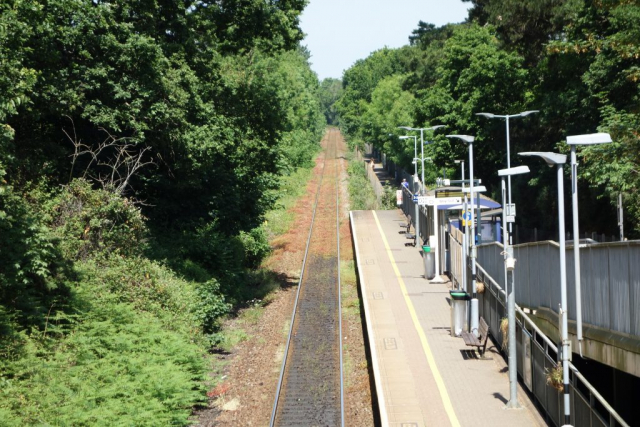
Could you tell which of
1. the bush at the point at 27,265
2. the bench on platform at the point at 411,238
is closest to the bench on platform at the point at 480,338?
the bush at the point at 27,265

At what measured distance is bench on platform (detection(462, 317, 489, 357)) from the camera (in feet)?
59.8

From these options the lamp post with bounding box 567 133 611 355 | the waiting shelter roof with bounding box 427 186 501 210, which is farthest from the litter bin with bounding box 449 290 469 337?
the lamp post with bounding box 567 133 611 355

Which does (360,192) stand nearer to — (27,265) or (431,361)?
(431,361)

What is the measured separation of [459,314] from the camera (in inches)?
806

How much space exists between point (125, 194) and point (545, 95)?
72.0 ft

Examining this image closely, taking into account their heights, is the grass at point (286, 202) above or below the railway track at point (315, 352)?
above

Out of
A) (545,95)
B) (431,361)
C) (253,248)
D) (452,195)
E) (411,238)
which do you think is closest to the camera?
(431,361)

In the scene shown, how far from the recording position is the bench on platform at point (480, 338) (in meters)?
18.2

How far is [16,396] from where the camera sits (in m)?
13.1

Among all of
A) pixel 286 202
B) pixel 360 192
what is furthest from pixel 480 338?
pixel 360 192

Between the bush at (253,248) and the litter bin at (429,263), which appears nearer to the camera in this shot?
the litter bin at (429,263)

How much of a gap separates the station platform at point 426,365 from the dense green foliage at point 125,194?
14.2 feet

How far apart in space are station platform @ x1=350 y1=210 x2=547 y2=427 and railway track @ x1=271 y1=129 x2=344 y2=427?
1.19 meters

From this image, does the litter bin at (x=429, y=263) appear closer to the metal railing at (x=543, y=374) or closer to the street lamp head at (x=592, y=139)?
the metal railing at (x=543, y=374)
